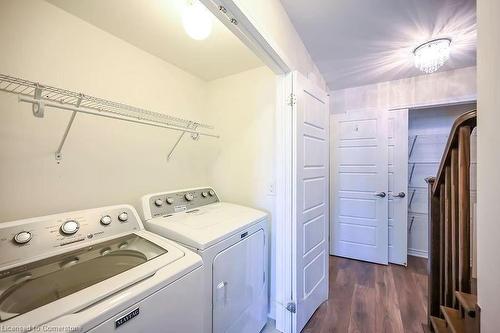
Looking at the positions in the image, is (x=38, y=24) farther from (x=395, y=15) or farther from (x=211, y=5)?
(x=395, y=15)

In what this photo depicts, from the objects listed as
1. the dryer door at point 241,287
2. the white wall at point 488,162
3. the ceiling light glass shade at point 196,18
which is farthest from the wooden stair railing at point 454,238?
the ceiling light glass shade at point 196,18

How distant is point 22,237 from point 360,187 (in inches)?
126

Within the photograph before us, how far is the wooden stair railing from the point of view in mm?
1097

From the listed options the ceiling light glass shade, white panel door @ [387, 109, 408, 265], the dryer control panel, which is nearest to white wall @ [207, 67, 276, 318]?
the dryer control panel

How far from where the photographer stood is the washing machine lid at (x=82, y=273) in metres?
0.67

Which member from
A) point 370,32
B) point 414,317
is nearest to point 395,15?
point 370,32

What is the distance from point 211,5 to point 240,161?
1356mm

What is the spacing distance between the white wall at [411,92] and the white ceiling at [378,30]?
152 mm

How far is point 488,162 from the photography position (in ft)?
2.48

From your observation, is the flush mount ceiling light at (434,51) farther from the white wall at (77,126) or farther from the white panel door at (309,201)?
the white wall at (77,126)

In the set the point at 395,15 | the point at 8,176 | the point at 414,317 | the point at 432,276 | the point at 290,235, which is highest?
the point at 395,15

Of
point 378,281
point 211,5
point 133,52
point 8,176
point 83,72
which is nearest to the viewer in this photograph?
point 211,5

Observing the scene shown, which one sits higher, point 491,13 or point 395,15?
point 395,15

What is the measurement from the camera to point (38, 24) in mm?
1220
